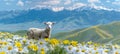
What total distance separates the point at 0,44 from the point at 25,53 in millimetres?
1622

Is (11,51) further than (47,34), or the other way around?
(47,34)

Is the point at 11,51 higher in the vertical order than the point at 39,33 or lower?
higher

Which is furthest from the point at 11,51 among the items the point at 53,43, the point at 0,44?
the point at 53,43

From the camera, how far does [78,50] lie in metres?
11.5

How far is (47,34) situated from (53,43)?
40.2 ft

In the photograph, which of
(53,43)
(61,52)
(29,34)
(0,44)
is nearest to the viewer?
(61,52)

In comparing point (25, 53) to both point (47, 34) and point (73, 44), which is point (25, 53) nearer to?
point (73, 44)

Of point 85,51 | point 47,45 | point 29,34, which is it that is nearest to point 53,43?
point 47,45

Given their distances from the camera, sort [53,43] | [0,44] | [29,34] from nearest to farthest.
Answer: [0,44]
[53,43]
[29,34]

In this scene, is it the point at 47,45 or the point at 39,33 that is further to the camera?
the point at 39,33

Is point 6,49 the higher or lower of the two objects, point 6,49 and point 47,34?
the higher

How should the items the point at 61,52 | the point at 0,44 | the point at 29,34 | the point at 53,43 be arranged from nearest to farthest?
1. the point at 61,52
2. the point at 0,44
3. the point at 53,43
4. the point at 29,34

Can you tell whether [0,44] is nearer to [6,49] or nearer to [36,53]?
[6,49]

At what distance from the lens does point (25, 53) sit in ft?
32.6
